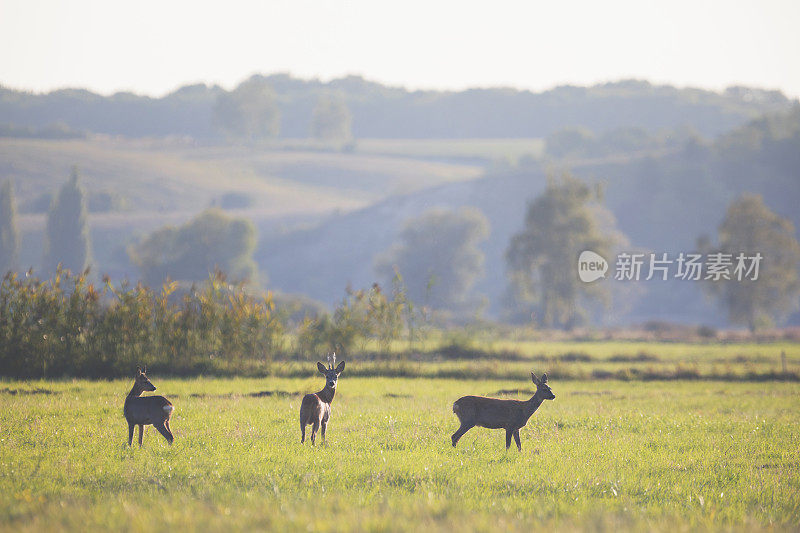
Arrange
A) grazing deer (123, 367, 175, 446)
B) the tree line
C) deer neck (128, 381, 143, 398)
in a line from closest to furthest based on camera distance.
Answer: grazing deer (123, 367, 175, 446) < deer neck (128, 381, 143, 398) < the tree line

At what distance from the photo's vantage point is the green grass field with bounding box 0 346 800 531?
9.77 meters

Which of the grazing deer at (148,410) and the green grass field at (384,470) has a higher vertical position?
the grazing deer at (148,410)

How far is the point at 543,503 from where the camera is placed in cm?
1137

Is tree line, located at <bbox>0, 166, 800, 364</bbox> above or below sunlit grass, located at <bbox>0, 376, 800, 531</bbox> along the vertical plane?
above

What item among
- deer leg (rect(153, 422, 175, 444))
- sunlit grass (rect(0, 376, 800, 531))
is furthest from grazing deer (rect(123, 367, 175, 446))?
sunlit grass (rect(0, 376, 800, 531))

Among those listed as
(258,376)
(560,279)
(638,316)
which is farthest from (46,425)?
(638,316)

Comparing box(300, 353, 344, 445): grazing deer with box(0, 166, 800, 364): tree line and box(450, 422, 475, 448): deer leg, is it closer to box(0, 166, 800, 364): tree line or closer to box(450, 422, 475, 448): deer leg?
box(450, 422, 475, 448): deer leg

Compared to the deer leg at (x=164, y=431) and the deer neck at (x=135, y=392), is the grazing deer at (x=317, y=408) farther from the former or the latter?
the deer neck at (x=135, y=392)

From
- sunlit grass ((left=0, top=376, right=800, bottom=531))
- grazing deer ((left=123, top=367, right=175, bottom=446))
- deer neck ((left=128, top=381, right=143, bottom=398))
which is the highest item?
deer neck ((left=128, top=381, right=143, bottom=398))

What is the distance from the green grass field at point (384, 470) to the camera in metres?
9.77

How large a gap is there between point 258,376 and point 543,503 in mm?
21107

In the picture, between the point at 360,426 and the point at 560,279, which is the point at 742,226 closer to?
the point at 560,279

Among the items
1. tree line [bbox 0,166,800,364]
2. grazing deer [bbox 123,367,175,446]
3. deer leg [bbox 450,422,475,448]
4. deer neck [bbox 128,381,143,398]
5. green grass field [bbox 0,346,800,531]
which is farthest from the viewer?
tree line [bbox 0,166,800,364]

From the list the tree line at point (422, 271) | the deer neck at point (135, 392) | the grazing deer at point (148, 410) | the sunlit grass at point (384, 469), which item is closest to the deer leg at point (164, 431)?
the grazing deer at point (148, 410)
